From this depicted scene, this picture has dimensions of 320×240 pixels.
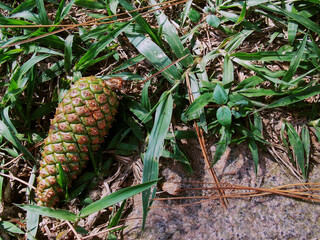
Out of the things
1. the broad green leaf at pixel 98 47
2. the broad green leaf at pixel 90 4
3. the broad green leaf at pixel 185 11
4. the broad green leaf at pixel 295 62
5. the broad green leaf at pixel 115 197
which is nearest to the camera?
the broad green leaf at pixel 115 197

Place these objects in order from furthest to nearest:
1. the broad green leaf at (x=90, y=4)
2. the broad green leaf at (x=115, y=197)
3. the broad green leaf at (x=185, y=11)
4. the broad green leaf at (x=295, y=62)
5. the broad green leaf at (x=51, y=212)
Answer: the broad green leaf at (x=90, y=4) → the broad green leaf at (x=185, y=11) → the broad green leaf at (x=295, y=62) → the broad green leaf at (x=51, y=212) → the broad green leaf at (x=115, y=197)

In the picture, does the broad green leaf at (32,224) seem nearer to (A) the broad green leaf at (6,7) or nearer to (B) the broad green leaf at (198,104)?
(B) the broad green leaf at (198,104)

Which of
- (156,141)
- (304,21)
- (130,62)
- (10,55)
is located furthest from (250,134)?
(10,55)

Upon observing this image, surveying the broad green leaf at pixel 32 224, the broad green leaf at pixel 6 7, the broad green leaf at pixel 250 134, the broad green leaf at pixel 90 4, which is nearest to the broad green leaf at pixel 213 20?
the broad green leaf at pixel 250 134

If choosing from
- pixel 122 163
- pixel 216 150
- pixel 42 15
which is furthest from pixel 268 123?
pixel 42 15

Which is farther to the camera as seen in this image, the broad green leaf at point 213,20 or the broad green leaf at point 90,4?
the broad green leaf at point 90,4

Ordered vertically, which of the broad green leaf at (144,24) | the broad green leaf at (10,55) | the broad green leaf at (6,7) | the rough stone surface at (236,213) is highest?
the broad green leaf at (6,7)

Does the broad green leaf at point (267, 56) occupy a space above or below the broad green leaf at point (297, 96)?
above
